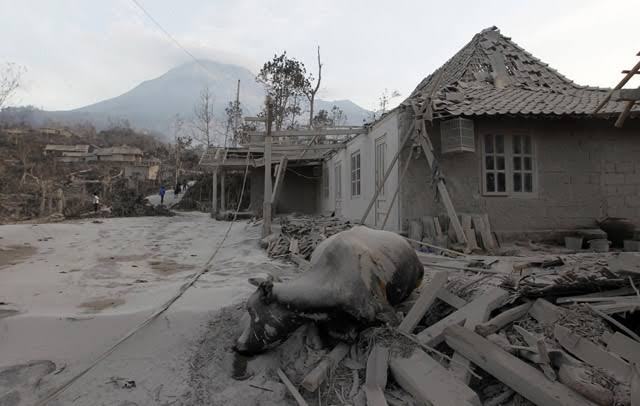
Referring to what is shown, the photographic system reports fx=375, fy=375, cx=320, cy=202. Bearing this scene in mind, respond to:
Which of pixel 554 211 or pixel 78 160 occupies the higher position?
pixel 78 160

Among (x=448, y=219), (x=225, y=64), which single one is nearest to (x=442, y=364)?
(x=448, y=219)

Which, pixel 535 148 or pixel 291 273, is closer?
pixel 291 273

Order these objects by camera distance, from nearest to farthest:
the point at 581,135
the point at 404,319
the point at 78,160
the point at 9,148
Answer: the point at 404,319
the point at 581,135
the point at 9,148
the point at 78,160

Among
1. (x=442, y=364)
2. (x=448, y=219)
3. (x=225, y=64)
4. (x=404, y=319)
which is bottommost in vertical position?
(x=442, y=364)

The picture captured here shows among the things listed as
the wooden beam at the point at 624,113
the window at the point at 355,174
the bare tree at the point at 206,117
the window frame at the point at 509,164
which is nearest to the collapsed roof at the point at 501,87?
the window frame at the point at 509,164

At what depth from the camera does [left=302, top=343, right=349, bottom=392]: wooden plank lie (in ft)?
9.32

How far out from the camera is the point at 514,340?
3.02m

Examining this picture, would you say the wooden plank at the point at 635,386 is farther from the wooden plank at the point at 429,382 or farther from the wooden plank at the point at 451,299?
the wooden plank at the point at 451,299

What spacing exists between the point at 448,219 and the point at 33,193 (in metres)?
21.0

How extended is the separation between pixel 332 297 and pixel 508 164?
6118 mm

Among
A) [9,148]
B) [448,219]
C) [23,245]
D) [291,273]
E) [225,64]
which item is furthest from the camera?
[225,64]

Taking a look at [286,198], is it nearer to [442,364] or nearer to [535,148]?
[535,148]

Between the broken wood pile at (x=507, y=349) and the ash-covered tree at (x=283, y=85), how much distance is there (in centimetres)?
2304

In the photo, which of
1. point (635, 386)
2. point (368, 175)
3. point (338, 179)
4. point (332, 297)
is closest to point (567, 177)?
point (368, 175)
